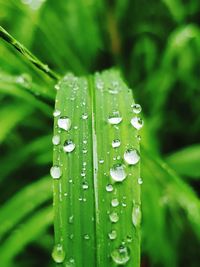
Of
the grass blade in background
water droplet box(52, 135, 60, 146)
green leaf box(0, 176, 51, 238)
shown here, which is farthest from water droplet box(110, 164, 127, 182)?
green leaf box(0, 176, 51, 238)

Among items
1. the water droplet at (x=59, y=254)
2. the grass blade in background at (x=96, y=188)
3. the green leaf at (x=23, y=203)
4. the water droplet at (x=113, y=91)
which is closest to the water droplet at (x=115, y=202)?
the grass blade in background at (x=96, y=188)

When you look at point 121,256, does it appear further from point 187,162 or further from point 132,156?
point 187,162

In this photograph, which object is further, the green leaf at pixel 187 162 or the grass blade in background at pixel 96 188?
the green leaf at pixel 187 162

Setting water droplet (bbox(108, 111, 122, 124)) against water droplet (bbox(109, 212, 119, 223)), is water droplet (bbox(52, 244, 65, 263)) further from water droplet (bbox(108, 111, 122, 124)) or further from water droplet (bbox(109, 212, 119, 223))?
water droplet (bbox(108, 111, 122, 124))

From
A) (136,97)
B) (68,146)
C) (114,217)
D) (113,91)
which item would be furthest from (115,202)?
(136,97)

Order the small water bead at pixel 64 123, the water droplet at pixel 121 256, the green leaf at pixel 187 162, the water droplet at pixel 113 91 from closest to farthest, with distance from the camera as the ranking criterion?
the water droplet at pixel 121 256 < the small water bead at pixel 64 123 < the water droplet at pixel 113 91 < the green leaf at pixel 187 162

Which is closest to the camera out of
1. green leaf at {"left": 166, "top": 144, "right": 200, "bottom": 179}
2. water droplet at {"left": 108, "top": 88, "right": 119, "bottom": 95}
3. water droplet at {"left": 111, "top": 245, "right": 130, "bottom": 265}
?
water droplet at {"left": 111, "top": 245, "right": 130, "bottom": 265}

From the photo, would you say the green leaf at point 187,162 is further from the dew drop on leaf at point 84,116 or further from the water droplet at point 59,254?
the water droplet at point 59,254
